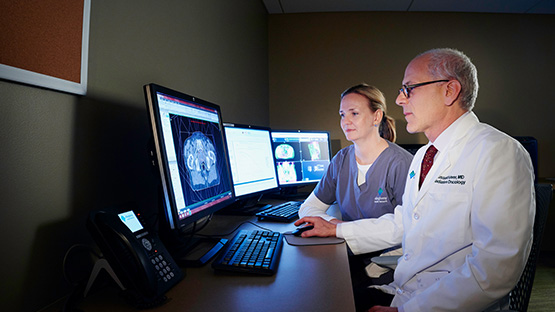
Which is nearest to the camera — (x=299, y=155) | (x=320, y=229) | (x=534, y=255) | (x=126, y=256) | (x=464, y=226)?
(x=126, y=256)

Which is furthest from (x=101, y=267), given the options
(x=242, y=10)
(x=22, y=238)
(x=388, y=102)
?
(x=388, y=102)

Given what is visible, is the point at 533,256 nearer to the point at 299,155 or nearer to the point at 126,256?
the point at 126,256

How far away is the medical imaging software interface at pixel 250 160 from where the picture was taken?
1606 mm

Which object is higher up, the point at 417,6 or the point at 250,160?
the point at 417,6

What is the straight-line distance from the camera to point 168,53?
4.51 feet

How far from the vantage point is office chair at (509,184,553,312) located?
0.90 meters

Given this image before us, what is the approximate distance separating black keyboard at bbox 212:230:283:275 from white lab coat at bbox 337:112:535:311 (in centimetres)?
34

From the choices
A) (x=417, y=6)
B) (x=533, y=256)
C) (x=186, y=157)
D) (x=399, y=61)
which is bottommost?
(x=533, y=256)

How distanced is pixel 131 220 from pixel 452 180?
3.32ft

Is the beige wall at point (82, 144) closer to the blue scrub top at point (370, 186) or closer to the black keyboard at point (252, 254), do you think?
the black keyboard at point (252, 254)

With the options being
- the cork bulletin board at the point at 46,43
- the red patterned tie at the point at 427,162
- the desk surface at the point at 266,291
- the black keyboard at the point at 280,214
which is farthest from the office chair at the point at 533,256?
the cork bulletin board at the point at 46,43

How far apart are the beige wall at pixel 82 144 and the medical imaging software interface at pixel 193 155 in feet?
0.50

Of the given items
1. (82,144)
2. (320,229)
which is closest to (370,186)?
(320,229)

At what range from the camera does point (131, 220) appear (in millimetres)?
789
